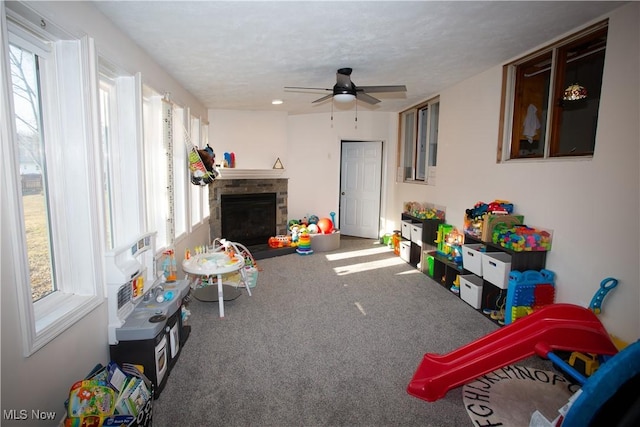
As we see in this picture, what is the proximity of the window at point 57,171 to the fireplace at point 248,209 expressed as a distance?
3659 millimetres

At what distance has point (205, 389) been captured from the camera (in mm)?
2234

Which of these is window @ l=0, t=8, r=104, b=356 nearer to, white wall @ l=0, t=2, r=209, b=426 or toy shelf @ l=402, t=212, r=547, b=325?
white wall @ l=0, t=2, r=209, b=426

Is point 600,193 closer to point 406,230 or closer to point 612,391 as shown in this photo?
point 612,391

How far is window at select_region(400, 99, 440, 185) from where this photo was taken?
5270mm

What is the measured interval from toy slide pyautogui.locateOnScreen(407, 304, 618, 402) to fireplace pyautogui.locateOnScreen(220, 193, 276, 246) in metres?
4.38

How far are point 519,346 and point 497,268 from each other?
48.6 inches

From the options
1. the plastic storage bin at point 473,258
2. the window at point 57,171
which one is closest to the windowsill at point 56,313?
the window at point 57,171

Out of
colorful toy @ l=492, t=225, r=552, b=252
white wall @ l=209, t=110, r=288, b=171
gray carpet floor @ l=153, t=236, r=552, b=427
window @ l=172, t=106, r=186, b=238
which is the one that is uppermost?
white wall @ l=209, t=110, r=288, b=171

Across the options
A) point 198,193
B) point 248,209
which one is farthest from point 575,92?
point 248,209

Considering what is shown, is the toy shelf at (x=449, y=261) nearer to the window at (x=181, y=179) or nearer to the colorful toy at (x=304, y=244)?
the colorful toy at (x=304, y=244)

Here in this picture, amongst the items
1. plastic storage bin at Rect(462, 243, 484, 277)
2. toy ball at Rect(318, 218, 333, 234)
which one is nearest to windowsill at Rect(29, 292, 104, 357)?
plastic storage bin at Rect(462, 243, 484, 277)

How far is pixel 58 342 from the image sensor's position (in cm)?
172

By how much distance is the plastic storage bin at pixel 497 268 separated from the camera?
9.98 feet

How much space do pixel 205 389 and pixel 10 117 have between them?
1853mm
